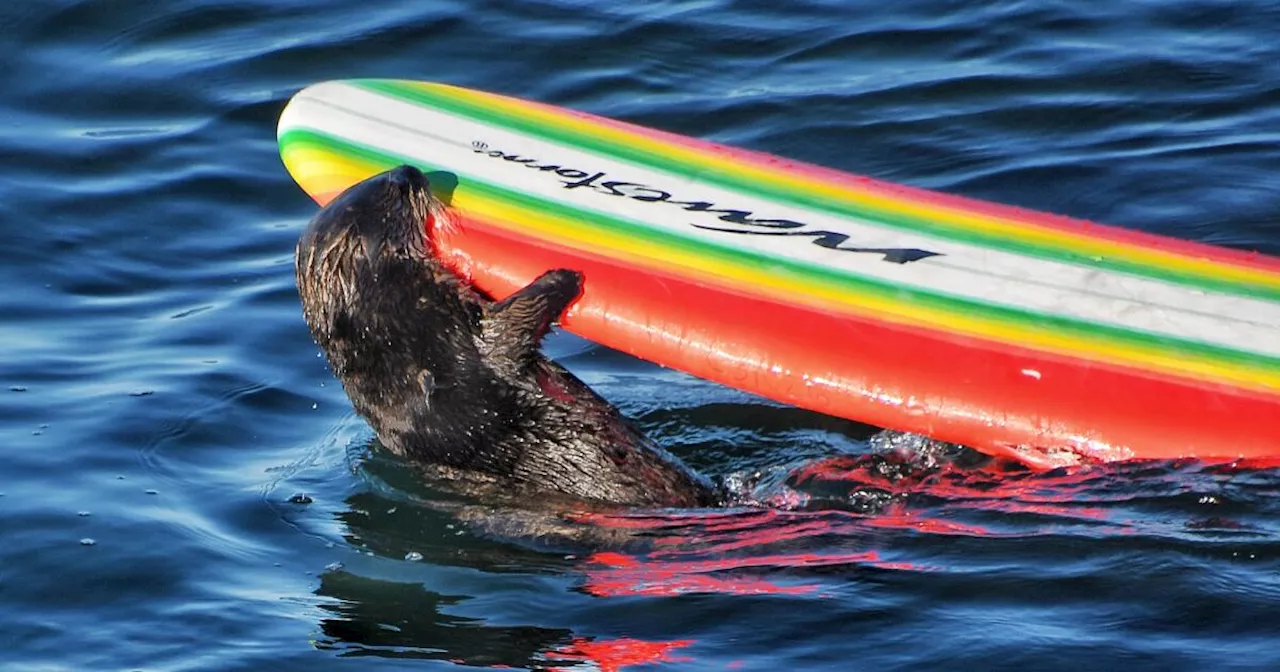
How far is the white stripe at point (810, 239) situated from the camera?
6.03m

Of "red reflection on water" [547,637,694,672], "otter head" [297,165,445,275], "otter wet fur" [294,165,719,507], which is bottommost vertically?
"red reflection on water" [547,637,694,672]

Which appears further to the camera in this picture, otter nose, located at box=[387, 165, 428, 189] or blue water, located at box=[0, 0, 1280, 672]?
otter nose, located at box=[387, 165, 428, 189]

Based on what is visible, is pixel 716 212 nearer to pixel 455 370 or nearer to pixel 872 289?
pixel 872 289

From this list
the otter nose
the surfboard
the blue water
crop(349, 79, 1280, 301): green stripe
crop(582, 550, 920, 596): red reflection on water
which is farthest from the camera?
the otter nose

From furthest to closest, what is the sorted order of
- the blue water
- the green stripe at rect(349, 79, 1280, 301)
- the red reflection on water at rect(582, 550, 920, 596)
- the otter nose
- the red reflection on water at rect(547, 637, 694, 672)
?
the otter nose → the green stripe at rect(349, 79, 1280, 301) → the red reflection on water at rect(582, 550, 920, 596) → the blue water → the red reflection on water at rect(547, 637, 694, 672)

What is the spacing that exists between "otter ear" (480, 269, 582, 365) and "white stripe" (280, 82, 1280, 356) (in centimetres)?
58

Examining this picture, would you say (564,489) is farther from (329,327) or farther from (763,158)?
(763,158)

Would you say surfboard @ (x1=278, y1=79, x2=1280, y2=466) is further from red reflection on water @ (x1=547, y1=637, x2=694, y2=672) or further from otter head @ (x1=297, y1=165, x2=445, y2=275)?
red reflection on water @ (x1=547, y1=637, x2=694, y2=672)

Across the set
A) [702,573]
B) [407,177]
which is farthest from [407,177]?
[702,573]

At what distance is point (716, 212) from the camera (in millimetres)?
6562

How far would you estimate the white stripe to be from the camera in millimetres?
6027

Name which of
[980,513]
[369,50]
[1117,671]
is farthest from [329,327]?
[369,50]

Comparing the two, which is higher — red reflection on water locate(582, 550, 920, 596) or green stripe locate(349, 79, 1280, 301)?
green stripe locate(349, 79, 1280, 301)

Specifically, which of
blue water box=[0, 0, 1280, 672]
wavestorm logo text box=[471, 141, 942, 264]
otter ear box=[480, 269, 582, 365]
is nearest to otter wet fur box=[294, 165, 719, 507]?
otter ear box=[480, 269, 582, 365]
